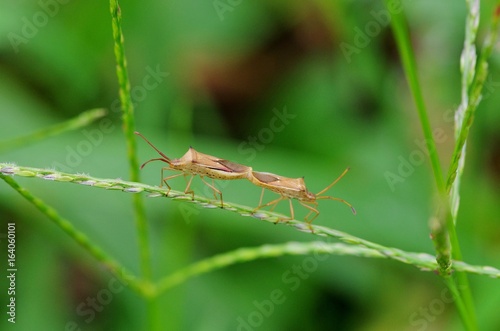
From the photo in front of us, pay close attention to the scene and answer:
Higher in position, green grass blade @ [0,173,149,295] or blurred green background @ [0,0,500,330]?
blurred green background @ [0,0,500,330]

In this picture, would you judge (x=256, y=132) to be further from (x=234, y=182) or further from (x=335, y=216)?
(x=335, y=216)

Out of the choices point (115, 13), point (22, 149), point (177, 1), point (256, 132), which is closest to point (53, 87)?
point (22, 149)

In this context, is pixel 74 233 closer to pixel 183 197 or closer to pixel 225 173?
pixel 183 197

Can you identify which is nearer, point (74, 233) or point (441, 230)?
point (441, 230)

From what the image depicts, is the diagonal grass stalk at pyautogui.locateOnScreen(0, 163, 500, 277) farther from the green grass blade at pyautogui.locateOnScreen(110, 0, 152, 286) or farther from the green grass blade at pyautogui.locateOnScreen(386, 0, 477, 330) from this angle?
the green grass blade at pyautogui.locateOnScreen(110, 0, 152, 286)

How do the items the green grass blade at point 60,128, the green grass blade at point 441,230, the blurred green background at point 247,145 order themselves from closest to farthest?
the green grass blade at point 441,230 < the green grass blade at point 60,128 < the blurred green background at point 247,145

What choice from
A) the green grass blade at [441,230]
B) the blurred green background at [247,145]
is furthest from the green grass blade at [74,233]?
the green grass blade at [441,230]

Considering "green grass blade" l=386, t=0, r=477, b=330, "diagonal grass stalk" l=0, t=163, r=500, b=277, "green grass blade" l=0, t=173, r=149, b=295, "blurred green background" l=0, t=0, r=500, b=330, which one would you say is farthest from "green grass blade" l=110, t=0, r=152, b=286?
"blurred green background" l=0, t=0, r=500, b=330

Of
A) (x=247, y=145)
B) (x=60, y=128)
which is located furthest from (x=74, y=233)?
(x=247, y=145)

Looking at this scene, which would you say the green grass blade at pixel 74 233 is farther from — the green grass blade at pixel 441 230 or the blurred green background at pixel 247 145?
the green grass blade at pixel 441 230
